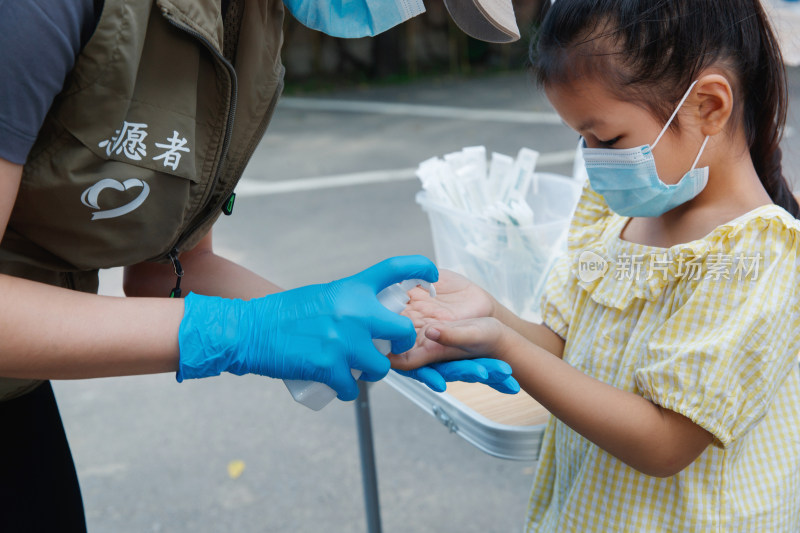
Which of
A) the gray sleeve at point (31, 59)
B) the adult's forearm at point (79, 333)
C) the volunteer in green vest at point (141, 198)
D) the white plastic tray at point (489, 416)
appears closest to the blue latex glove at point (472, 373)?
the volunteer in green vest at point (141, 198)

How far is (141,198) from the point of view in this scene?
3.16ft

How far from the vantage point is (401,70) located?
1080 centimetres

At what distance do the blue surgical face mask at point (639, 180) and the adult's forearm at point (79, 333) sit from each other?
61 centimetres

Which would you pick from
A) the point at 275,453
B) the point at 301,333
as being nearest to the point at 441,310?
the point at 301,333

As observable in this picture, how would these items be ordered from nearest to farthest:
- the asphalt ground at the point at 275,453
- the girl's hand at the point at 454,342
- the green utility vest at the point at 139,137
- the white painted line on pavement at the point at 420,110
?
the green utility vest at the point at 139,137
the girl's hand at the point at 454,342
the asphalt ground at the point at 275,453
the white painted line on pavement at the point at 420,110

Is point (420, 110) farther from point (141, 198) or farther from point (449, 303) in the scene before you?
point (141, 198)

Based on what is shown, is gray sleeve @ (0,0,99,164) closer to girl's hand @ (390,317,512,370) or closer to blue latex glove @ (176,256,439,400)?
blue latex glove @ (176,256,439,400)

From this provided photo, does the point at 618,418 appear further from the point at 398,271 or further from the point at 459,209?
the point at 459,209

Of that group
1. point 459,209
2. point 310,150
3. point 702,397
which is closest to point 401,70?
point 310,150

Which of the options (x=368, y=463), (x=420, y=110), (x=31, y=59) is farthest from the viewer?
(x=420, y=110)

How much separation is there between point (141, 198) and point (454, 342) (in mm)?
432

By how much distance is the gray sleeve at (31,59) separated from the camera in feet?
2.40

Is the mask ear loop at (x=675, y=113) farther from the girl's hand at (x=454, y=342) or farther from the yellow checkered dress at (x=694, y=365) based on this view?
the girl's hand at (x=454, y=342)

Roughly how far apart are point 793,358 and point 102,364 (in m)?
0.86
